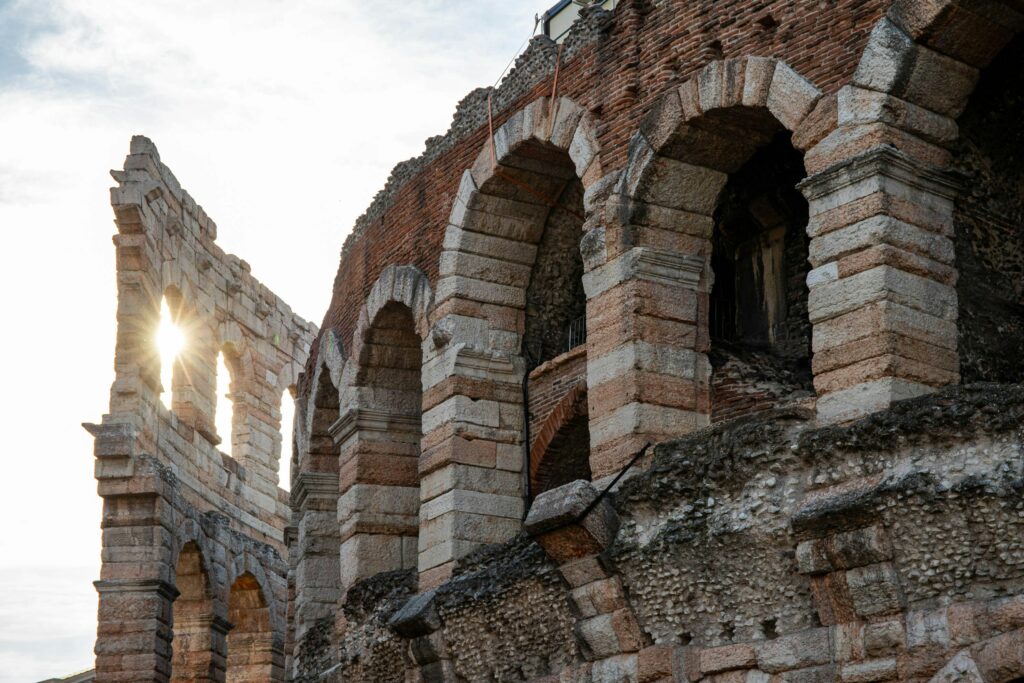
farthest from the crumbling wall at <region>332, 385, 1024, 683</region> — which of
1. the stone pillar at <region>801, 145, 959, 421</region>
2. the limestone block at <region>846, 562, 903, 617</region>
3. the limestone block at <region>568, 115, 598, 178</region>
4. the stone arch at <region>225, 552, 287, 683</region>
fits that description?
the stone arch at <region>225, 552, 287, 683</region>

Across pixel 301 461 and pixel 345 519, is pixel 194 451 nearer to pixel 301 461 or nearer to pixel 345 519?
pixel 301 461

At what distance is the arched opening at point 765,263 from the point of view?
13.1 m

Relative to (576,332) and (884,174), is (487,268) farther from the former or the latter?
(884,174)

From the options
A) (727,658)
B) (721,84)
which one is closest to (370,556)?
(727,658)

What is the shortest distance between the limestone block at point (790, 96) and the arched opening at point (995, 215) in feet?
3.43

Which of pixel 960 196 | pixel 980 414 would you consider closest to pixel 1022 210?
pixel 960 196

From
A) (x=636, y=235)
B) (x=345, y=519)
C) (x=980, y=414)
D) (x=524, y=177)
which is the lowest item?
(x=980, y=414)

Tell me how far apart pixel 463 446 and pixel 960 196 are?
13.8 ft

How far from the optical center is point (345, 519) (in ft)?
51.4

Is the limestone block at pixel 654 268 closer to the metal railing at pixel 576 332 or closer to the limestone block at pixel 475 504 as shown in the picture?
the limestone block at pixel 475 504

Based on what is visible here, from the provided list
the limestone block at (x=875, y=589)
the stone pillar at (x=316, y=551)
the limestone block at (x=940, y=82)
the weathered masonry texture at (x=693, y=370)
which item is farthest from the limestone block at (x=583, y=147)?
the stone pillar at (x=316, y=551)

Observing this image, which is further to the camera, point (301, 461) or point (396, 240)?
point (301, 461)

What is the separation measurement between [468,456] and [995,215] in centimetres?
422

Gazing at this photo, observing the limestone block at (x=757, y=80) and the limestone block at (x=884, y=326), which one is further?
the limestone block at (x=757, y=80)
